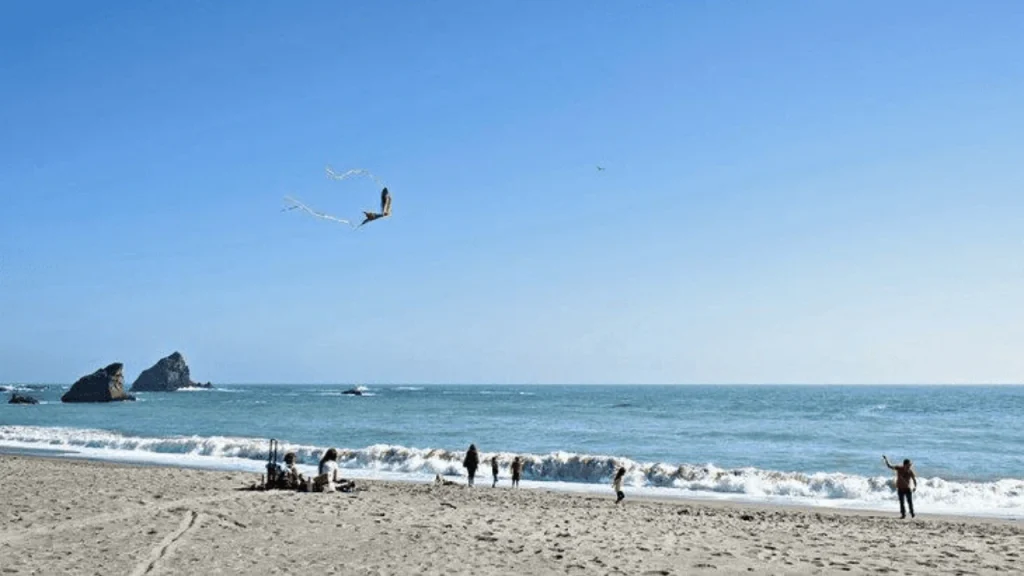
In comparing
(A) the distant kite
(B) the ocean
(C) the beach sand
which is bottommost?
(B) the ocean

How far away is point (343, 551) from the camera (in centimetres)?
1134

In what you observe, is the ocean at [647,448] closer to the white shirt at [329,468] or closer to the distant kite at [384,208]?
the white shirt at [329,468]

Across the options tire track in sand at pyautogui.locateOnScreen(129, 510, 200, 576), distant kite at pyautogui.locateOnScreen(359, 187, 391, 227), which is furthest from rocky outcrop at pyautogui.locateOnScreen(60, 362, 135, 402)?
distant kite at pyautogui.locateOnScreen(359, 187, 391, 227)

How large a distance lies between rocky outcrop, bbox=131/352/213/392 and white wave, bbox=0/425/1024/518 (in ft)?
471

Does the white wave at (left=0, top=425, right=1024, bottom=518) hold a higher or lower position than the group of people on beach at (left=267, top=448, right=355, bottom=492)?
lower

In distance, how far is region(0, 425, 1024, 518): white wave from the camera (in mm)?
24016

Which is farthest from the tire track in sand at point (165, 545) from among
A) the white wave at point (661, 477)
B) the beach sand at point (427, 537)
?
the white wave at point (661, 477)

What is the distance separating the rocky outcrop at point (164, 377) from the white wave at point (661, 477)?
471 feet

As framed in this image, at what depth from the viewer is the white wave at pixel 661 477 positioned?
2402 centimetres

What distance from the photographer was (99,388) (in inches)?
4267

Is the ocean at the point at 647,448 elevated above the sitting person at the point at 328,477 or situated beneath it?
situated beneath

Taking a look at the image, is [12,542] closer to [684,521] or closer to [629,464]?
[684,521]

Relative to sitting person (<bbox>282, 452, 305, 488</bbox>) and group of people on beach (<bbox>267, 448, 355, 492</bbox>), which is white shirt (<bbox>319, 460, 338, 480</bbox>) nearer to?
group of people on beach (<bbox>267, 448, 355, 492</bbox>)

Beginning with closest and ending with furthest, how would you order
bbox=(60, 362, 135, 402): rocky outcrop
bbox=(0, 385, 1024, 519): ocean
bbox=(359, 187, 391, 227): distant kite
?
bbox=(359, 187, 391, 227): distant kite, bbox=(0, 385, 1024, 519): ocean, bbox=(60, 362, 135, 402): rocky outcrop
